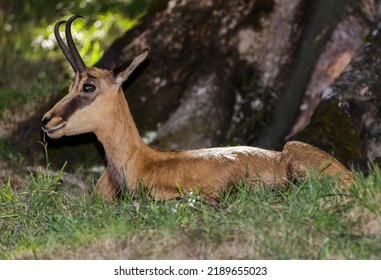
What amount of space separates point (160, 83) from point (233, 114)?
2.98 ft

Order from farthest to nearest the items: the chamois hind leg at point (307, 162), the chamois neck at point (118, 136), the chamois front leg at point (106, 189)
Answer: the chamois neck at point (118, 136), the chamois front leg at point (106, 189), the chamois hind leg at point (307, 162)

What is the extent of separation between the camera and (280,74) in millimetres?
12141

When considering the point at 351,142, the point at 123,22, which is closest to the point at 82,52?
the point at 123,22

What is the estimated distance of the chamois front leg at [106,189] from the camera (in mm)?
9336

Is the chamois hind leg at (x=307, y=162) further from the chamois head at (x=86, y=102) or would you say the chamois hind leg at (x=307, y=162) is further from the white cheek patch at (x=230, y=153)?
the chamois head at (x=86, y=102)

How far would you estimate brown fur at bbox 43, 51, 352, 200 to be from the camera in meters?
9.03

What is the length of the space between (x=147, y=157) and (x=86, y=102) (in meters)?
0.74

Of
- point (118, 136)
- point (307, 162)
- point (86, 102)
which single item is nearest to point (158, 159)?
point (118, 136)

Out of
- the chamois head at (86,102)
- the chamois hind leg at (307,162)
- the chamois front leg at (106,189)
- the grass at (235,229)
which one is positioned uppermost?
the chamois head at (86,102)

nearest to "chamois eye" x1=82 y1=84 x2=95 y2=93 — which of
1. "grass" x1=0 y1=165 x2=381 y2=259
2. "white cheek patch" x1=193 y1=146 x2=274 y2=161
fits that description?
"white cheek patch" x1=193 y1=146 x2=274 y2=161

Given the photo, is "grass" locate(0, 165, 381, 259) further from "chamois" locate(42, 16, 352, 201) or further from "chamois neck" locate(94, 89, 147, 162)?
"chamois neck" locate(94, 89, 147, 162)

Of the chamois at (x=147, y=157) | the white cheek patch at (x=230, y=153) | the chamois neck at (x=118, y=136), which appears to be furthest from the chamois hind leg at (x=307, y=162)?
the chamois neck at (x=118, y=136)
